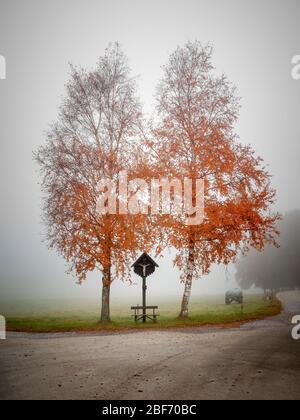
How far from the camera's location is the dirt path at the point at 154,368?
5.80 m

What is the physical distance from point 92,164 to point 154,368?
526 inches

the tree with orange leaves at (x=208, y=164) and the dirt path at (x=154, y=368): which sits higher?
the tree with orange leaves at (x=208, y=164)

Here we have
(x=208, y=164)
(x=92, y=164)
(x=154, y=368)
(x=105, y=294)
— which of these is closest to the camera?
(x=154, y=368)

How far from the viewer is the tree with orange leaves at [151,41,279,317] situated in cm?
1664

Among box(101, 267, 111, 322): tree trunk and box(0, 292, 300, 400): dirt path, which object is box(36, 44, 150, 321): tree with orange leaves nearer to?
box(101, 267, 111, 322): tree trunk

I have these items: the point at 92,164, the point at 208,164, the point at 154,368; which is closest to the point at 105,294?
the point at 92,164

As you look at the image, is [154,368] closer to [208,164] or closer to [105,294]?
[105,294]

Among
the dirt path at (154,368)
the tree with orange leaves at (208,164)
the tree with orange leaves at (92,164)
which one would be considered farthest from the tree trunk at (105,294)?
the dirt path at (154,368)

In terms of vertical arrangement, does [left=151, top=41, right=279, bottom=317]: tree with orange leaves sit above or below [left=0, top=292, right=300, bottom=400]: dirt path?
above

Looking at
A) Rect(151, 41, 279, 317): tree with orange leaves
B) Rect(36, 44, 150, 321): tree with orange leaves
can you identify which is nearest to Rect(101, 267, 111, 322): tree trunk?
Rect(36, 44, 150, 321): tree with orange leaves

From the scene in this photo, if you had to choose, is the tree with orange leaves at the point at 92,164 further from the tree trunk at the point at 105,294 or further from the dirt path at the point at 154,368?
the dirt path at the point at 154,368

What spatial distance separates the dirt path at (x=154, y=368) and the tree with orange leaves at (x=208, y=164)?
20.2 feet

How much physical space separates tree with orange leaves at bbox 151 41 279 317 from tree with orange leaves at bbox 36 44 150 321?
2.29m

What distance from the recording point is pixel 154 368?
7512mm
